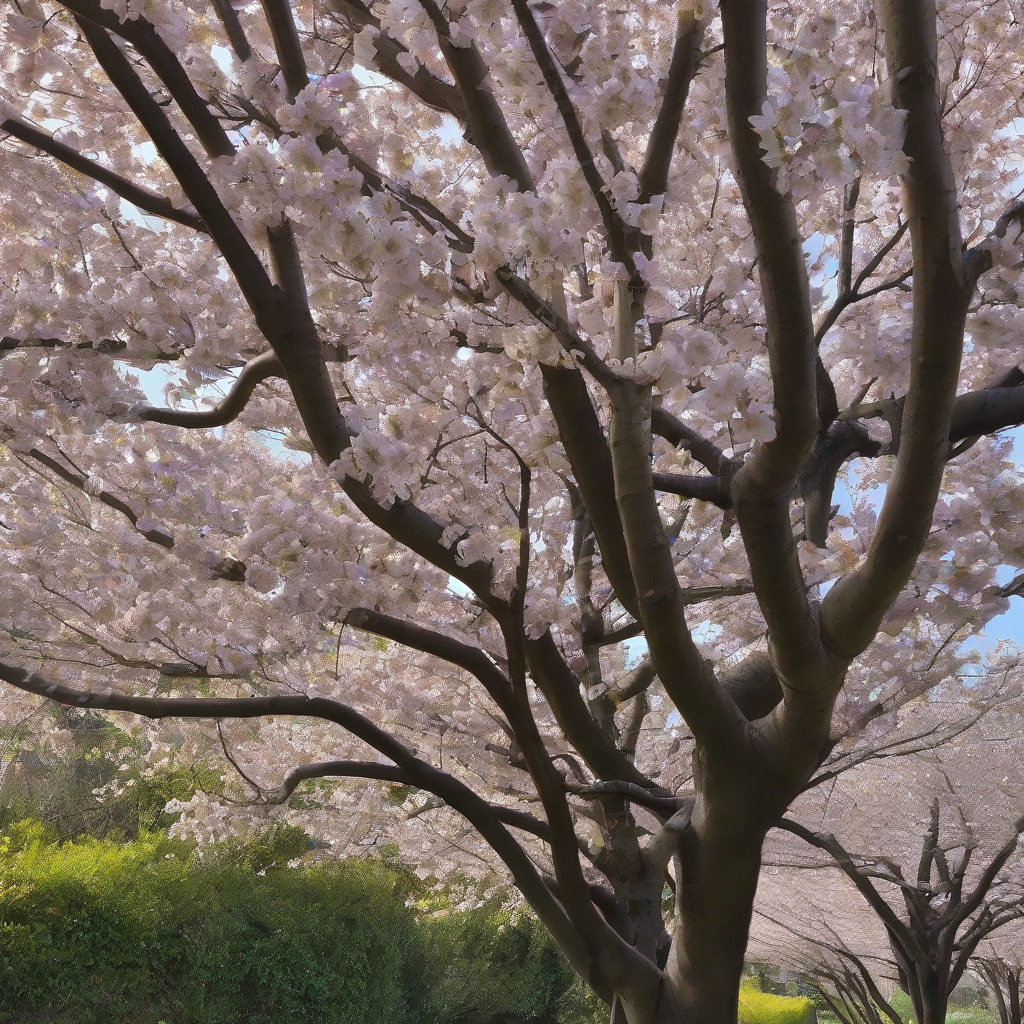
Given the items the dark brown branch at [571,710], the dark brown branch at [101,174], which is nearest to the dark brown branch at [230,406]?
the dark brown branch at [101,174]

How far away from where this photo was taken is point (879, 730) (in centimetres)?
646

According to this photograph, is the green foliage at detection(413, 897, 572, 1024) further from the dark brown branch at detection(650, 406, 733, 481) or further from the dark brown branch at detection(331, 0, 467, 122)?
the dark brown branch at detection(331, 0, 467, 122)

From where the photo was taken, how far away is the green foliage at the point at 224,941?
702 cm

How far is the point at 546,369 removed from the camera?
2.52 m

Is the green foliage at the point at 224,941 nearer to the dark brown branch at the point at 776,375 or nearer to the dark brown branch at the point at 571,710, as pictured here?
the dark brown branch at the point at 571,710

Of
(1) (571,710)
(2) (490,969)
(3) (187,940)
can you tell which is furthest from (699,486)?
(2) (490,969)

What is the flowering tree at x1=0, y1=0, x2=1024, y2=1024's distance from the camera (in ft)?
6.99

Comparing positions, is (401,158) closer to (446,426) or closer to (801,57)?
(446,426)

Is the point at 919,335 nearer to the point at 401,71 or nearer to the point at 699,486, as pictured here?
the point at 699,486

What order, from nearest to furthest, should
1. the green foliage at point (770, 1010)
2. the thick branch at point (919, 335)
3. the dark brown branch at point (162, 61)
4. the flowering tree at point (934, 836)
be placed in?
the thick branch at point (919, 335) → the dark brown branch at point (162, 61) → the flowering tree at point (934, 836) → the green foliage at point (770, 1010)

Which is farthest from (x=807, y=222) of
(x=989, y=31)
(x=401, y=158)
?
(x=401, y=158)

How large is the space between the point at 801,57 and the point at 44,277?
3.56 meters

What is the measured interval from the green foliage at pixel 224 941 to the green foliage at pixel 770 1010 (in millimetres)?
6453

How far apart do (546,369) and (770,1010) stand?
1882 centimetres
